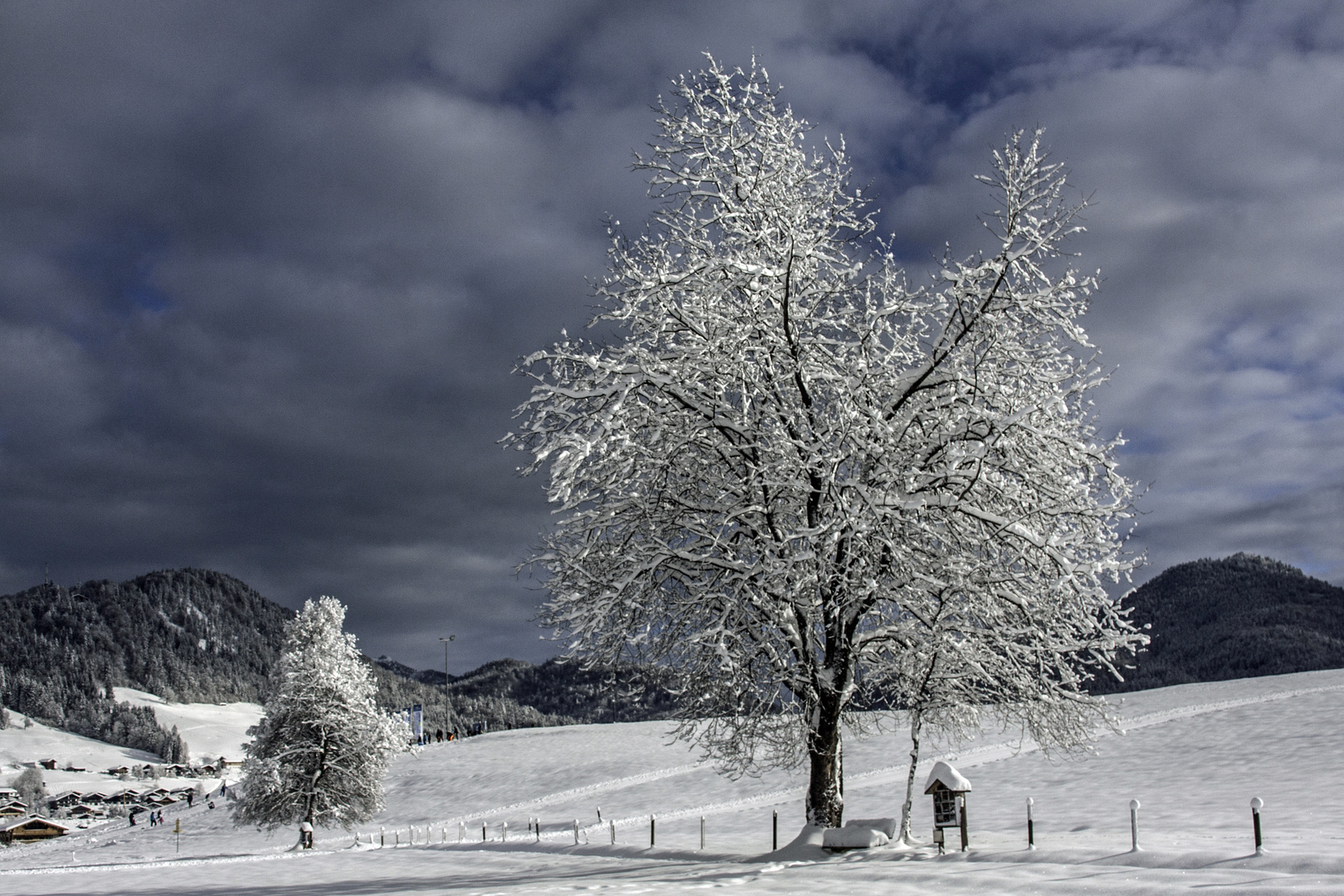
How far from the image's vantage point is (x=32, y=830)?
108500 mm

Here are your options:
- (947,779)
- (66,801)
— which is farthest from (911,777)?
(66,801)

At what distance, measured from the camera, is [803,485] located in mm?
13570

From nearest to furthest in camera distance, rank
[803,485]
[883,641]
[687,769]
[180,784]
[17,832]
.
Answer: [803,485] → [883,641] → [687,769] → [17,832] → [180,784]

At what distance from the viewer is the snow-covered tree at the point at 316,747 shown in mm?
43219

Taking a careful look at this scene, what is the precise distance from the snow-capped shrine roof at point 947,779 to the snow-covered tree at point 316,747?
110 ft

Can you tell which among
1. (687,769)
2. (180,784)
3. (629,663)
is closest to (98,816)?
(180,784)

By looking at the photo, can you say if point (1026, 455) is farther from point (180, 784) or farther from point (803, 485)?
point (180, 784)

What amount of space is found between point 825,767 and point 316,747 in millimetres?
34582

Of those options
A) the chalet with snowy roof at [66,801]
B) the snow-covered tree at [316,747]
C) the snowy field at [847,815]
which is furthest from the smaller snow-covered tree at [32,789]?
the snow-covered tree at [316,747]

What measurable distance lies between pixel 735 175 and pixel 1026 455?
6.18 meters

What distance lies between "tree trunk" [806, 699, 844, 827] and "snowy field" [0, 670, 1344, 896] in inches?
32.9

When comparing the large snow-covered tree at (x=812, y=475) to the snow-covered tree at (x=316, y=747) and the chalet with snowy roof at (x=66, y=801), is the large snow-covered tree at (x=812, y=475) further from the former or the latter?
the chalet with snowy roof at (x=66, y=801)

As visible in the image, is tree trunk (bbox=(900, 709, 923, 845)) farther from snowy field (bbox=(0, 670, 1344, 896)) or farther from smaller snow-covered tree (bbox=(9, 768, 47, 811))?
smaller snow-covered tree (bbox=(9, 768, 47, 811))

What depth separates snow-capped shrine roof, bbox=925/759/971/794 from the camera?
53.8ft
